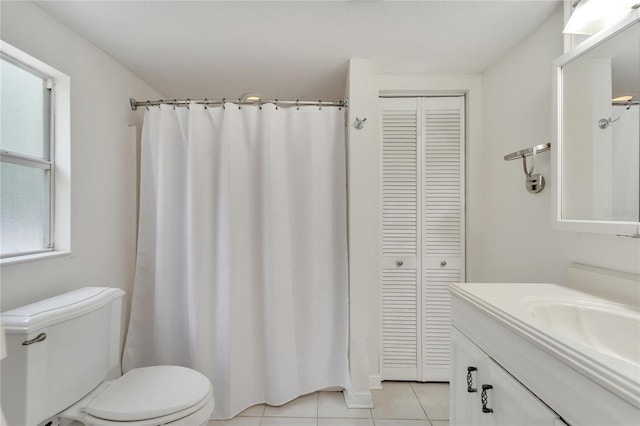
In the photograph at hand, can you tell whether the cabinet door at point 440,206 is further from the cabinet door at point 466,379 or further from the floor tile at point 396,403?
the cabinet door at point 466,379

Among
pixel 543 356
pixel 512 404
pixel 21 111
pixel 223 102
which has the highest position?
pixel 223 102

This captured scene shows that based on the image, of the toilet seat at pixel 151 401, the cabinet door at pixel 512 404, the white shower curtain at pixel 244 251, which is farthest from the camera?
the white shower curtain at pixel 244 251

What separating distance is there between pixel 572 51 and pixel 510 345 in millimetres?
1180

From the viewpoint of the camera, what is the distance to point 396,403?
181 centimetres

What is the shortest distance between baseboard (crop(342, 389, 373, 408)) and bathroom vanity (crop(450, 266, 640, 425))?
2.16 ft

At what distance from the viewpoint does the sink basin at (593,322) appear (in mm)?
864

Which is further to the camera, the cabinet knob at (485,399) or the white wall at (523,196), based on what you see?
the white wall at (523,196)

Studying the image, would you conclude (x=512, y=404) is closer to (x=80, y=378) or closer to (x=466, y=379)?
(x=466, y=379)

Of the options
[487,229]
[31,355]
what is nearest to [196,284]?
[31,355]

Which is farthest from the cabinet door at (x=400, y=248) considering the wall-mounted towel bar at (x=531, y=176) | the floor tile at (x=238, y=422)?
the floor tile at (x=238, y=422)

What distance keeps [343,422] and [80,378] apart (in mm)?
1329

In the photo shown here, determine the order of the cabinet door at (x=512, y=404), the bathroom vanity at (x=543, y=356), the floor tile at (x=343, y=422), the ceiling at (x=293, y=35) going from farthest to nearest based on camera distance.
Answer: the floor tile at (x=343, y=422) → the ceiling at (x=293, y=35) → the cabinet door at (x=512, y=404) → the bathroom vanity at (x=543, y=356)

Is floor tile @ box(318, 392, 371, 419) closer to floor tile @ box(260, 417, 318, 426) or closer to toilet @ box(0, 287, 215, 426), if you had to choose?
floor tile @ box(260, 417, 318, 426)

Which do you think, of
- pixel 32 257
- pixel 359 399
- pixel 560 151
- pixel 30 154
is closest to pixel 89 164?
pixel 30 154
